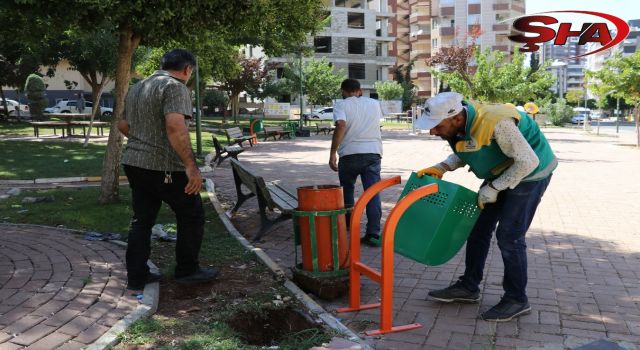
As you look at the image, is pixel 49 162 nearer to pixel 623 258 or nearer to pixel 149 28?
pixel 149 28

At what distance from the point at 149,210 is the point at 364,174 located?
247cm

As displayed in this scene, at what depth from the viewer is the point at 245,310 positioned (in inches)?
164

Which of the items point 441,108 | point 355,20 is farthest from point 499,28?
point 441,108

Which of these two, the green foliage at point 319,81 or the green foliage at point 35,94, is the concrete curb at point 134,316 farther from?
the green foliage at point 319,81

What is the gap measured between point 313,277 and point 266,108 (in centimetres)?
4016

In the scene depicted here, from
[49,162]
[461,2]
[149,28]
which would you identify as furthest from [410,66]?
[149,28]

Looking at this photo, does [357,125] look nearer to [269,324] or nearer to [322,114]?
[269,324]

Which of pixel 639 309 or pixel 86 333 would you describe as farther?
pixel 639 309

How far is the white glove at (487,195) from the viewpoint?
12.4ft

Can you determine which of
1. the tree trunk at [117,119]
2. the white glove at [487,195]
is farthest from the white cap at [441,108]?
the tree trunk at [117,119]

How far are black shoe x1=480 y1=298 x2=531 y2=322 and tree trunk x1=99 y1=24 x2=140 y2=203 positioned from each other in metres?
5.31

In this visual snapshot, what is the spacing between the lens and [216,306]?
429cm

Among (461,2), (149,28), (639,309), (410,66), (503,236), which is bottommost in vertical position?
(639,309)

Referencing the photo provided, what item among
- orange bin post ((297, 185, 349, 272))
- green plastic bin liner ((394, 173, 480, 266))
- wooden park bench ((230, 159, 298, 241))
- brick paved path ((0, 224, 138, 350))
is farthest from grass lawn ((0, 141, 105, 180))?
green plastic bin liner ((394, 173, 480, 266))
